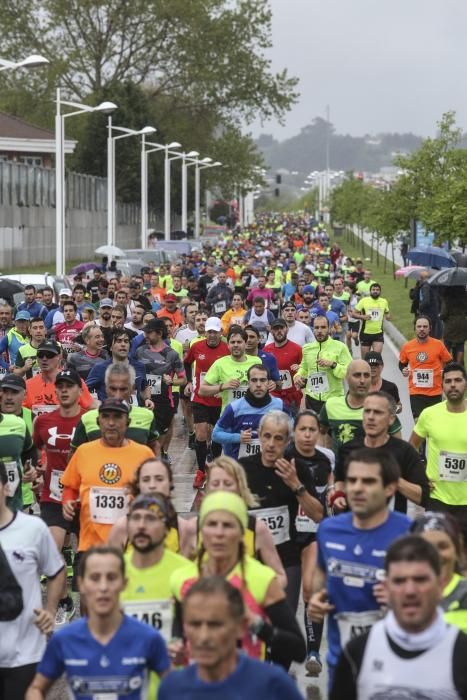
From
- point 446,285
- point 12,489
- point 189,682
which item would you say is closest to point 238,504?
point 189,682

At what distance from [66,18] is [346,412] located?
2684 inches

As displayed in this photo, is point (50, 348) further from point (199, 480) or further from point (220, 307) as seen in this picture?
point (220, 307)

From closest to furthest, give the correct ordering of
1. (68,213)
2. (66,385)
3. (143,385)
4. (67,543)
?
(66,385) < (67,543) < (143,385) < (68,213)

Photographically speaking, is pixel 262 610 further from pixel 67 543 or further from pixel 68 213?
pixel 68 213

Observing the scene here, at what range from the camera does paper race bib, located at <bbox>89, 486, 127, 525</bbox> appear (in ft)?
28.3

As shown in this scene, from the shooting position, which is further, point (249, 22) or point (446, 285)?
point (249, 22)

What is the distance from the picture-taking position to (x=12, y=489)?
899 cm

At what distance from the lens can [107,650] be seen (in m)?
5.55

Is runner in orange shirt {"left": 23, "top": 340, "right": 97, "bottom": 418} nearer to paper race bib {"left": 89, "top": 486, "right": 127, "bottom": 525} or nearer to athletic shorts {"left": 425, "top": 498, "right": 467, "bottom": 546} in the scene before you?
athletic shorts {"left": 425, "top": 498, "right": 467, "bottom": 546}

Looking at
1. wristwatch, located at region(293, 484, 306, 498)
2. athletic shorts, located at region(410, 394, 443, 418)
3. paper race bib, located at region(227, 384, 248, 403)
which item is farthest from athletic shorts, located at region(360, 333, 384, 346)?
wristwatch, located at region(293, 484, 306, 498)

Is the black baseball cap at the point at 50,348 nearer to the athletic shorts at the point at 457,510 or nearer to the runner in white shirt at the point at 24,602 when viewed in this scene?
the athletic shorts at the point at 457,510

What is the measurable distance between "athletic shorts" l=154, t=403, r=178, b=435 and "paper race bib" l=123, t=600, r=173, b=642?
28.7 ft

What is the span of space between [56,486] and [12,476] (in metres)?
0.90

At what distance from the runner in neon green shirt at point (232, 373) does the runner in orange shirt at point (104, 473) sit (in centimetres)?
479
